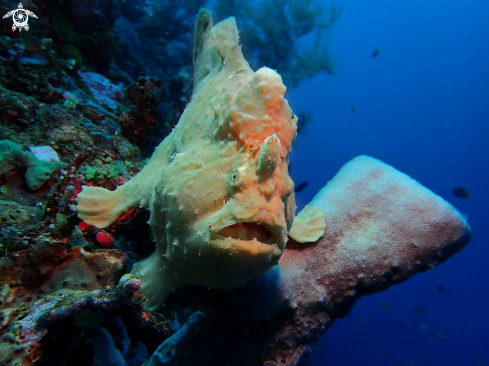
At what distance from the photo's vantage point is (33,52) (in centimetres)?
540

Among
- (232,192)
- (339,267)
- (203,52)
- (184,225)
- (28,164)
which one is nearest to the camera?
(232,192)

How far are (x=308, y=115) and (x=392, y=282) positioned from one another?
15.3 metres

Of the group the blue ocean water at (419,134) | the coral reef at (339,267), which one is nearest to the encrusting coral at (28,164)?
the coral reef at (339,267)

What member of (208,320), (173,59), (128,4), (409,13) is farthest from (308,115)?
(409,13)

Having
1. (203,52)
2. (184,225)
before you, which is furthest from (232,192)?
(203,52)

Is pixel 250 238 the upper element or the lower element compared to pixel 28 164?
lower

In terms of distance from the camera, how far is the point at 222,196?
206cm

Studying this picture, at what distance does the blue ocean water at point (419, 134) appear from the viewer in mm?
57406

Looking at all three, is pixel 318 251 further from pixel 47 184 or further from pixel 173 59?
pixel 173 59

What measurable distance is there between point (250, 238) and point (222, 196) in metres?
0.38

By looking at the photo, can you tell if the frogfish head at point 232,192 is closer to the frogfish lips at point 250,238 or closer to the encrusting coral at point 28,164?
the frogfish lips at point 250,238

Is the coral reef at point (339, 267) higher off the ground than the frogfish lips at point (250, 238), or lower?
lower

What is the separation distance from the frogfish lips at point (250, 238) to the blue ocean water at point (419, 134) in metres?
50.1

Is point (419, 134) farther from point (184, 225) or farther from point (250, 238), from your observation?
point (184, 225)
